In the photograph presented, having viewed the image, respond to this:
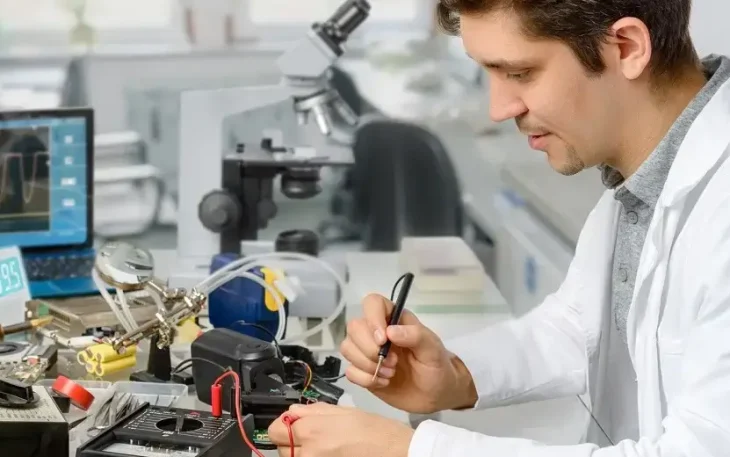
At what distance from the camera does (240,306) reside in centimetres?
175

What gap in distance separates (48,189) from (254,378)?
858 mm

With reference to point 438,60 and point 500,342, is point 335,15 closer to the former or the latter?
point 438,60

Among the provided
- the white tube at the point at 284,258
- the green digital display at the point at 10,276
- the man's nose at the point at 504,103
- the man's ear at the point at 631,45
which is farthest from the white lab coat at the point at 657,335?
the green digital display at the point at 10,276

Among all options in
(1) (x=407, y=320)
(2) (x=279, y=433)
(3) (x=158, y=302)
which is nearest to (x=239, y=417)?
(2) (x=279, y=433)

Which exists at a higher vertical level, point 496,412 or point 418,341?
point 418,341

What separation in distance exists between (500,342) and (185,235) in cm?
90

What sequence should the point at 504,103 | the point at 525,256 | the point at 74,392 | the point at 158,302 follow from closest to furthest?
1. the point at 504,103
2. the point at 74,392
3. the point at 158,302
4. the point at 525,256

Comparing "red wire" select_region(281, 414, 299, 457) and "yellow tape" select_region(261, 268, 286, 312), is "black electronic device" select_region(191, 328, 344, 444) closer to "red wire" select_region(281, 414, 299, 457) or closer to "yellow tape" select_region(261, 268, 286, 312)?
"red wire" select_region(281, 414, 299, 457)

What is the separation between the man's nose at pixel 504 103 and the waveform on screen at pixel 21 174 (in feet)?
3.69

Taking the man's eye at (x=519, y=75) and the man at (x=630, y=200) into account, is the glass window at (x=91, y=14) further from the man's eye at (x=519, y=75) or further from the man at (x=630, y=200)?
the man's eye at (x=519, y=75)

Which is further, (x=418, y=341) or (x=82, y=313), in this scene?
(x=82, y=313)

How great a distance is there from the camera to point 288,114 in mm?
2318

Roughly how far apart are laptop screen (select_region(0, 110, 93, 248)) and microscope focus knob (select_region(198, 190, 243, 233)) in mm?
248

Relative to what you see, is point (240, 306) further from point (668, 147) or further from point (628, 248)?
point (668, 147)
